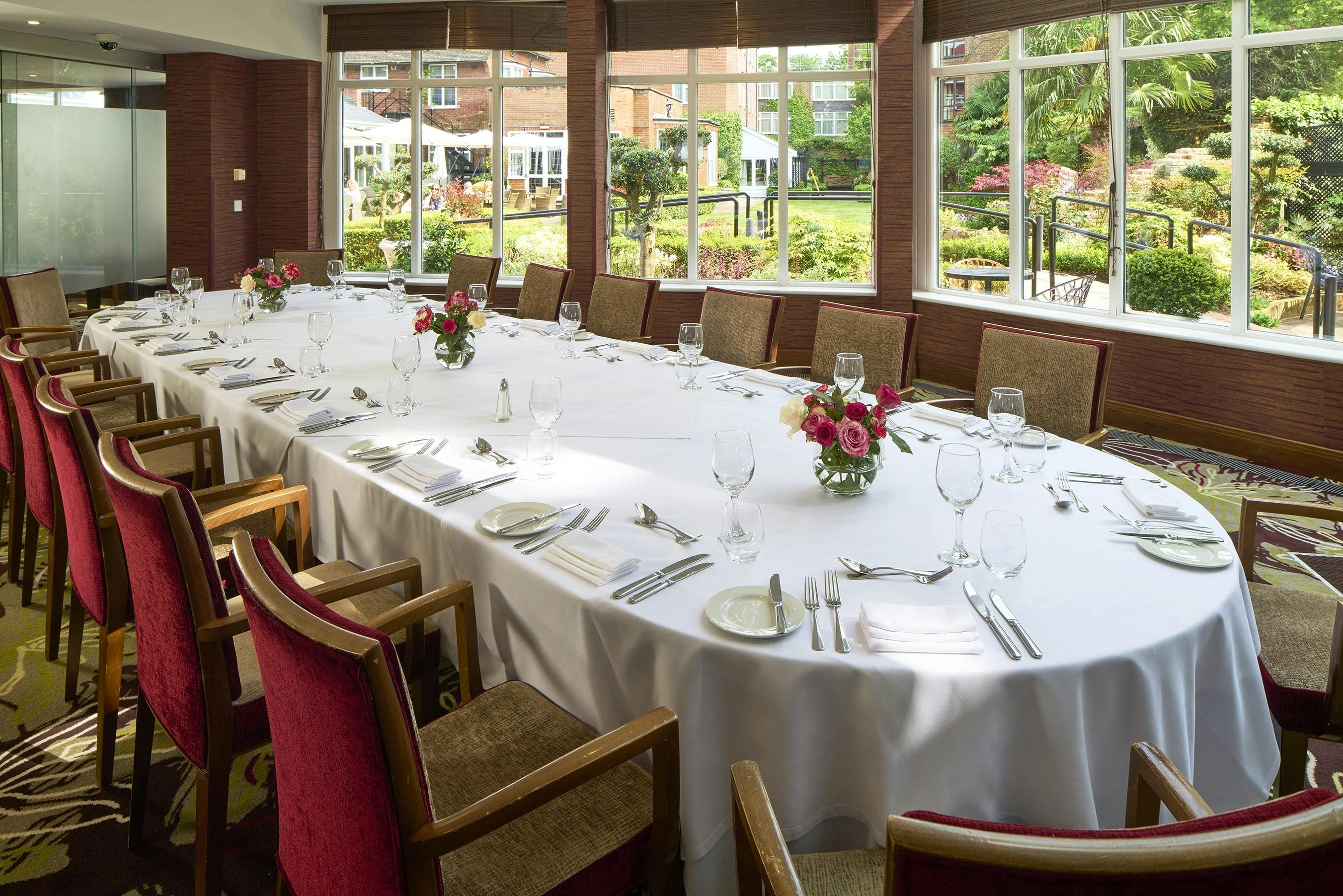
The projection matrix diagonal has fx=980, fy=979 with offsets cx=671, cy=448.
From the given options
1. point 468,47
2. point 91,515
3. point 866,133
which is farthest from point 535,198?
point 91,515

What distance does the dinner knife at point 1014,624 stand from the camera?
167 centimetres

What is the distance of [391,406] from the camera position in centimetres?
326

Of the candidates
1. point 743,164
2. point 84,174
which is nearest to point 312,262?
point 84,174

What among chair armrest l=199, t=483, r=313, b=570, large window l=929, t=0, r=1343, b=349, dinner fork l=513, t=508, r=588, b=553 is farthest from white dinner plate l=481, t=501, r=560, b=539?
large window l=929, t=0, r=1343, b=349

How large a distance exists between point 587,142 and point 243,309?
4.00 meters

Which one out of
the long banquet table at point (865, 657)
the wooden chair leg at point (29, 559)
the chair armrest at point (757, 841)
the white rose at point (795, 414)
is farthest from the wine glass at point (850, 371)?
the wooden chair leg at point (29, 559)

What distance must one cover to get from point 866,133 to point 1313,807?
7.87 metres

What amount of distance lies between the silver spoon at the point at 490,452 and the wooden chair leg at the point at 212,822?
3.47ft

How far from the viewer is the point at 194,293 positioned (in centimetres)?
548

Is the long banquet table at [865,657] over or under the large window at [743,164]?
under

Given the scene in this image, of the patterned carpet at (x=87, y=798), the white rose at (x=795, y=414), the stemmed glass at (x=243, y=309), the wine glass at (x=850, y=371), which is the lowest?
the patterned carpet at (x=87, y=798)

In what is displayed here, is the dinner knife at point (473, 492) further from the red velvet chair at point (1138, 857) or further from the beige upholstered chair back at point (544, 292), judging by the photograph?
the beige upholstered chair back at point (544, 292)

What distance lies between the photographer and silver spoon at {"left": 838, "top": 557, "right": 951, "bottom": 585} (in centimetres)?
198

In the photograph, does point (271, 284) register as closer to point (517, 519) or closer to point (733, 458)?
point (517, 519)
